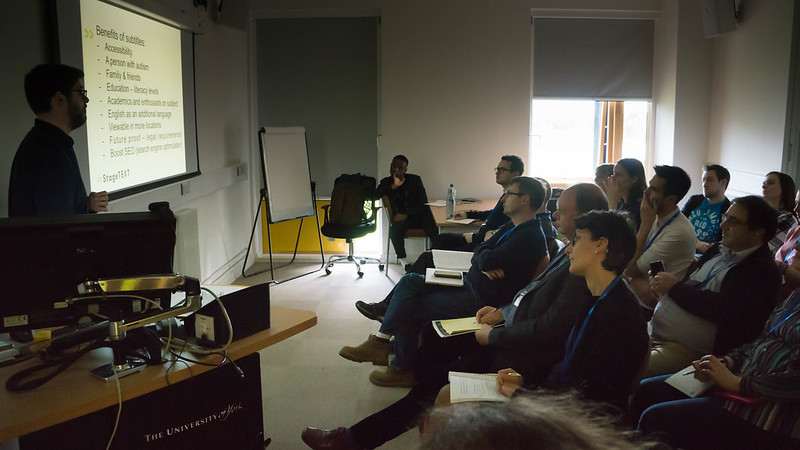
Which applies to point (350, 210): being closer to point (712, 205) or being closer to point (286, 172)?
point (286, 172)

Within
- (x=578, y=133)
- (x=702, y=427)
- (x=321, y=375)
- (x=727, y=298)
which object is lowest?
(x=321, y=375)

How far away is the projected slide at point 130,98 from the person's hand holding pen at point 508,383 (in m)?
2.62

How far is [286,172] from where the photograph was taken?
20.5ft

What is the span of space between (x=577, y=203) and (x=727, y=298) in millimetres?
793

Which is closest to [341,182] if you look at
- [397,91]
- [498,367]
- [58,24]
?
[397,91]

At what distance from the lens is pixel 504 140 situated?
682 centimetres

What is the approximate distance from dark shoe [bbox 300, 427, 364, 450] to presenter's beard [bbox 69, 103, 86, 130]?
1.71m

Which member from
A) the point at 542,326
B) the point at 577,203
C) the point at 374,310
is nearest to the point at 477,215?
the point at 374,310

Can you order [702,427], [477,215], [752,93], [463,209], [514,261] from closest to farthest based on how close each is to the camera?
[702,427], [514,261], [477,215], [752,93], [463,209]

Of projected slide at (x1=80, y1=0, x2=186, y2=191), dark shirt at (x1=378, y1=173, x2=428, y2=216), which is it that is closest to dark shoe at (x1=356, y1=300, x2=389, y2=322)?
projected slide at (x1=80, y1=0, x2=186, y2=191)

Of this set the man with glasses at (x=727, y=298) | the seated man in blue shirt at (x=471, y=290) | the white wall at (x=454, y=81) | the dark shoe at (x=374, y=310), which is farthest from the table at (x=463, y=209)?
the man with glasses at (x=727, y=298)

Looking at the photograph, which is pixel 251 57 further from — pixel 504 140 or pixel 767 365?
pixel 767 365

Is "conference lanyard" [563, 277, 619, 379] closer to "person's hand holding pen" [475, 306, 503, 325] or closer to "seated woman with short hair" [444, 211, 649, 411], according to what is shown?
"seated woman with short hair" [444, 211, 649, 411]

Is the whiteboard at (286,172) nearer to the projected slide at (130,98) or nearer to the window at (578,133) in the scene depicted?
the projected slide at (130,98)
